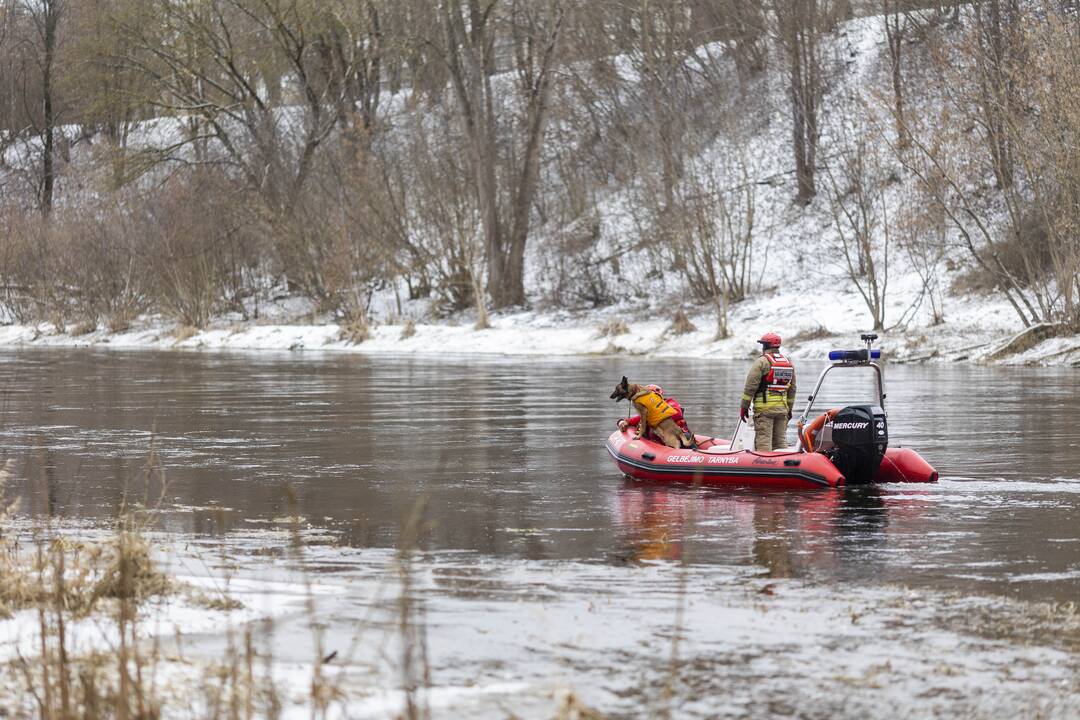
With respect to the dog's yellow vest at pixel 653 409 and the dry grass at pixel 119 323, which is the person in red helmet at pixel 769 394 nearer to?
the dog's yellow vest at pixel 653 409

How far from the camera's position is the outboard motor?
13.7m

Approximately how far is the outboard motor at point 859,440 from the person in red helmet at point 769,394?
587 millimetres

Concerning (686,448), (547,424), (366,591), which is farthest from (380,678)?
(547,424)

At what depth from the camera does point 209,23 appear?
5691cm

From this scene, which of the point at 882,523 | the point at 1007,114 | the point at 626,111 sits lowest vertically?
the point at 882,523

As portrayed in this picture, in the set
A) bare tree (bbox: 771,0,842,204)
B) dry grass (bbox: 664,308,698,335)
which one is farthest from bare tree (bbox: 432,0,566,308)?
dry grass (bbox: 664,308,698,335)

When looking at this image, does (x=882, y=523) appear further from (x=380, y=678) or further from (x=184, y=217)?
(x=184, y=217)

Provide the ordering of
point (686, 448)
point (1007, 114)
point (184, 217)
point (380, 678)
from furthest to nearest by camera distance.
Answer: point (184, 217) → point (1007, 114) → point (686, 448) → point (380, 678)

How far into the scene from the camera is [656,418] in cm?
1502

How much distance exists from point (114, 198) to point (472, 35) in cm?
1701

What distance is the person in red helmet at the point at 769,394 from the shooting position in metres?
14.1

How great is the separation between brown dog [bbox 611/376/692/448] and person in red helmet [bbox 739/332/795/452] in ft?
2.97

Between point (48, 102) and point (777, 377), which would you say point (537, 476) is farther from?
point (48, 102)

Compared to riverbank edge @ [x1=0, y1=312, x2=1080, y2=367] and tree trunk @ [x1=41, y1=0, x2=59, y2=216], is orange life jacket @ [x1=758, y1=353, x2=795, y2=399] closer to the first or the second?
riverbank edge @ [x1=0, y1=312, x2=1080, y2=367]
